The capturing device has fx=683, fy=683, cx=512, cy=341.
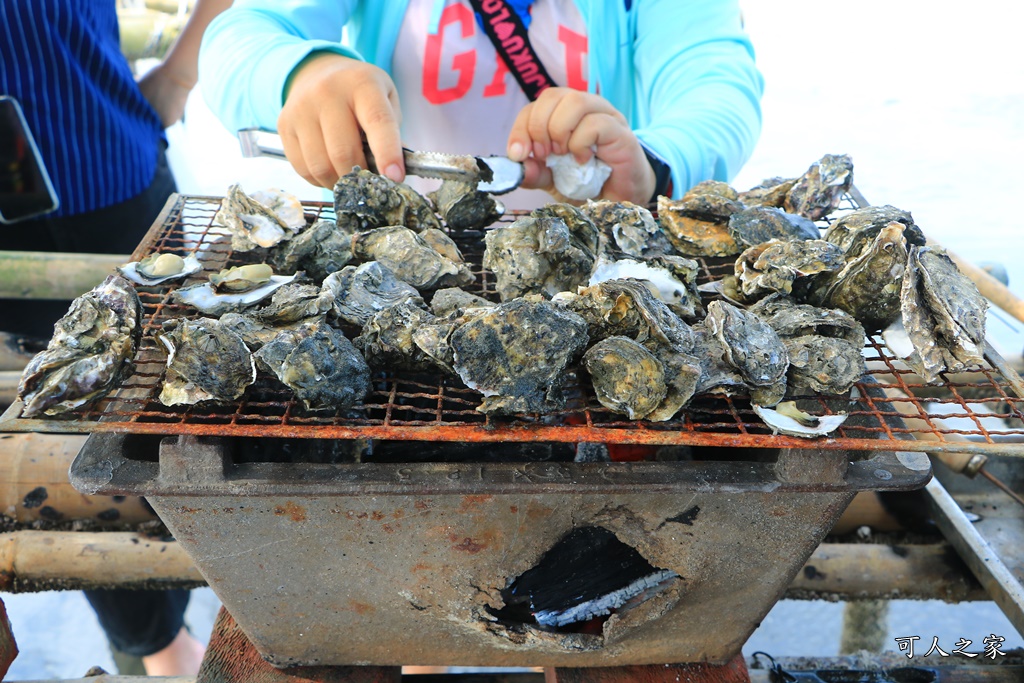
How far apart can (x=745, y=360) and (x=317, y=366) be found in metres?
0.56

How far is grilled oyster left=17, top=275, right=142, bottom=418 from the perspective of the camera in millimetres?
834

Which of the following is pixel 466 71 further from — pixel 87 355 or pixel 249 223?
pixel 87 355

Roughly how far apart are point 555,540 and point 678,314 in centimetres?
41

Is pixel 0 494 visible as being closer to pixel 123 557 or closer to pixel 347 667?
pixel 123 557

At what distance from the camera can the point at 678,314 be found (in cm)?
110

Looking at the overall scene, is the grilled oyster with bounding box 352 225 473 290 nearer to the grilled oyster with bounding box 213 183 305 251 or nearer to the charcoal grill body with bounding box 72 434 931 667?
the grilled oyster with bounding box 213 183 305 251

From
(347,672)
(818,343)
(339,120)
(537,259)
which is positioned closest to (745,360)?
(818,343)

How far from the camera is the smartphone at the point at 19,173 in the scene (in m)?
1.93

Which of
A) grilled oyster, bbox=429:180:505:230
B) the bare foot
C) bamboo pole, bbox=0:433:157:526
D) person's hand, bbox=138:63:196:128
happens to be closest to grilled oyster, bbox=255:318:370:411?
grilled oyster, bbox=429:180:505:230

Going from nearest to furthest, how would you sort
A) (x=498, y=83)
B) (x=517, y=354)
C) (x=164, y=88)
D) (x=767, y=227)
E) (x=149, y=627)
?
(x=517, y=354) → (x=767, y=227) → (x=498, y=83) → (x=149, y=627) → (x=164, y=88)

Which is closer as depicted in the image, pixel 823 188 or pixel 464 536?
pixel 464 536

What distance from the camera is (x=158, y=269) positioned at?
1.18 m

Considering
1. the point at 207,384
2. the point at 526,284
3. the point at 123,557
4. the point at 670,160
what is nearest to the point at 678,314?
the point at 526,284

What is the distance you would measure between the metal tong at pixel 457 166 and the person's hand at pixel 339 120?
40 millimetres
